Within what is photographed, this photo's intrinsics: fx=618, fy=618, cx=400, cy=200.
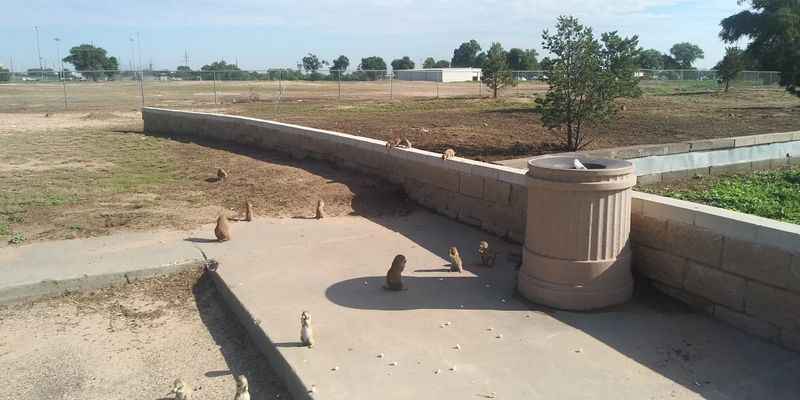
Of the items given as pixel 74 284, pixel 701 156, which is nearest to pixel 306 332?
A: pixel 74 284

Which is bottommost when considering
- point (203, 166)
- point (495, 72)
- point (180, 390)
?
point (180, 390)

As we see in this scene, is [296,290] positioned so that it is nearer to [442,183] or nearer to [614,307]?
[614,307]

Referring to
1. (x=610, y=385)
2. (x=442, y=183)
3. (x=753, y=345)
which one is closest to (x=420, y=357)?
(x=610, y=385)

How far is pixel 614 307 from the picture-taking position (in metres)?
4.82

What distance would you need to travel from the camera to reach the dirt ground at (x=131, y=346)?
4.06m

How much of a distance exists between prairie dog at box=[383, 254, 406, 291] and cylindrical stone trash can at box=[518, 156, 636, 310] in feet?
3.47

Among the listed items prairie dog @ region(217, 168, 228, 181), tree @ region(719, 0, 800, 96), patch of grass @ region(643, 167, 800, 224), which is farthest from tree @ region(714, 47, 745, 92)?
prairie dog @ region(217, 168, 228, 181)

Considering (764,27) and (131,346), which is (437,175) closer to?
(131,346)

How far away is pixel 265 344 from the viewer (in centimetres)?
432

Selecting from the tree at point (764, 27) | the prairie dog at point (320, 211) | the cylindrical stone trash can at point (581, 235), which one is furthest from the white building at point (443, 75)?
the cylindrical stone trash can at point (581, 235)

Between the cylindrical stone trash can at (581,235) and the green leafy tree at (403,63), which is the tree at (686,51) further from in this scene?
the cylindrical stone trash can at (581,235)

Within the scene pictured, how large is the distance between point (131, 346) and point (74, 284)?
128cm

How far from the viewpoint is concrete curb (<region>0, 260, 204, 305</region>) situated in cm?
533

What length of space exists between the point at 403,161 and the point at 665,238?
4259mm
